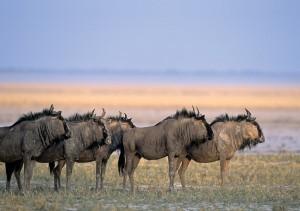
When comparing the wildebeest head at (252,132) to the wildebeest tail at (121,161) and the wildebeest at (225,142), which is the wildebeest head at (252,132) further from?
the wildebeest tail at (121,161)

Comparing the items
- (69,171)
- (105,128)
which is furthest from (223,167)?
(69,171)

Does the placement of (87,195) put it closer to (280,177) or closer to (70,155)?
(70,155)

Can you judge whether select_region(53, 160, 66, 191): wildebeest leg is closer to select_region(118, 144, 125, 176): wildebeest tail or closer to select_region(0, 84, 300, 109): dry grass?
select_region(118, 144, 125, 176): wildebeest tail

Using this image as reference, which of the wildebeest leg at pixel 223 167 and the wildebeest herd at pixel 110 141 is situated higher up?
the wildebeest herd at pixel 110 141

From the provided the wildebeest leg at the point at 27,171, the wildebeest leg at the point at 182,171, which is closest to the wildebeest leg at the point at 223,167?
the wildebeest leg at the point at 182,171

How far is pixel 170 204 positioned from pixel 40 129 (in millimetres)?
3270

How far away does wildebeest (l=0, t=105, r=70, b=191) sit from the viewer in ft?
57.8

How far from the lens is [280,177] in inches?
824

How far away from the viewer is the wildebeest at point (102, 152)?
1869 centimetres

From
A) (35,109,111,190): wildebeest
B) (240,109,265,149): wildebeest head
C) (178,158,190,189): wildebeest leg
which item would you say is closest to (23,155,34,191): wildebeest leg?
(35,109,111,190): wildebeest

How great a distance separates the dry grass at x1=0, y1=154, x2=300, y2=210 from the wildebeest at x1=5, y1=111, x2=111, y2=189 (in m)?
0.66

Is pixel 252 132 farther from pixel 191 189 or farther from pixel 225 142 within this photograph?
pixel 191 189

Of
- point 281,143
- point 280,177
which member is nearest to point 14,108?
point 281,143

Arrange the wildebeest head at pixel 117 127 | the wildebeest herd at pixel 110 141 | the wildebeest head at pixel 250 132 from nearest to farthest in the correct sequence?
the wildebeest herd at pixel 110 141 < the wildebeest head at pixel 117 127 < the wildebeest head at pixel 250 132
